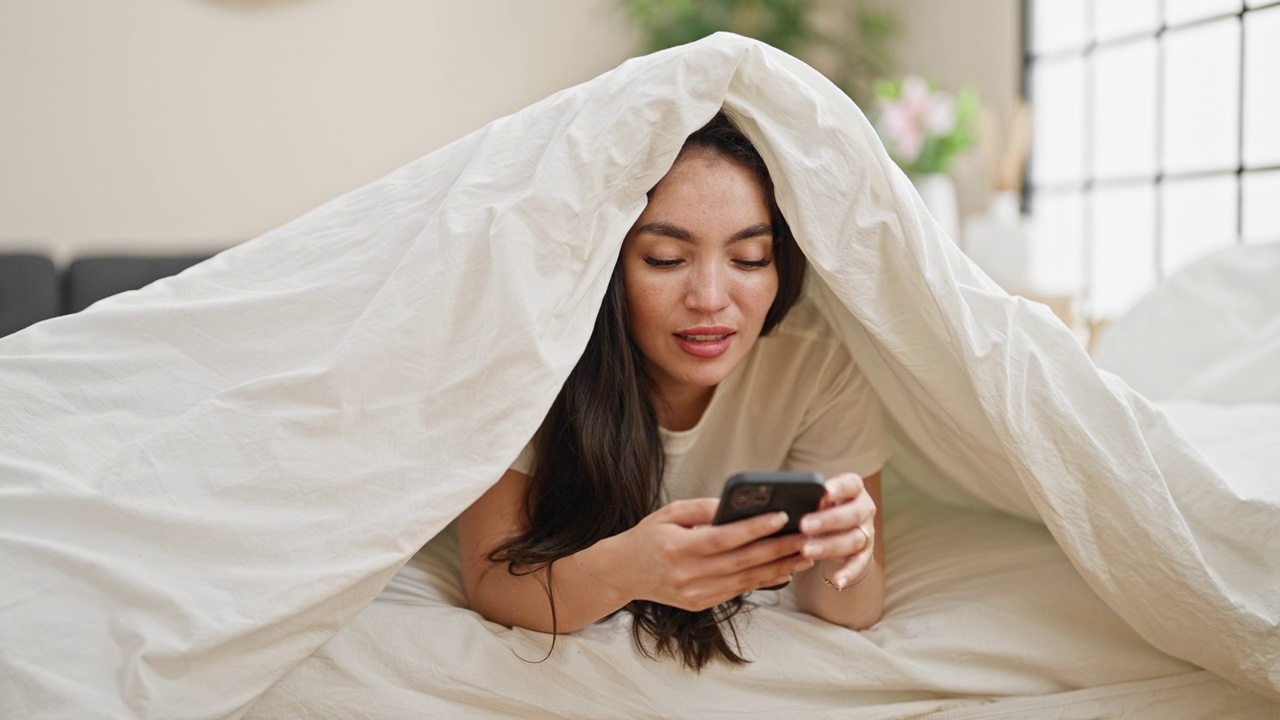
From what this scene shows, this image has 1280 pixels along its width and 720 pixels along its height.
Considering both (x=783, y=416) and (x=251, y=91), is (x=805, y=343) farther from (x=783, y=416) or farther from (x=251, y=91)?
(x=251, y=91)

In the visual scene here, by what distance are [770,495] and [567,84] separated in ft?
10.2

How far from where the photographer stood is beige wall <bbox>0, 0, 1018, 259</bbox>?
2.87 metres

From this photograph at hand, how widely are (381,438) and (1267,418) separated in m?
1.07

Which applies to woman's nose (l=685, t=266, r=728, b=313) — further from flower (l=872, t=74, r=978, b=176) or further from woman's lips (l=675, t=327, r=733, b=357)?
flower (l=872, t=74, r=978, b=176)

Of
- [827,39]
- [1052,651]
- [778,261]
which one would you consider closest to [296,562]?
[778,261]

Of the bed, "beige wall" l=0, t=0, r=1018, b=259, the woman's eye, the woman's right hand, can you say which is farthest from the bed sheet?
"beige wall" l=0, t=0, r=1018, b=259

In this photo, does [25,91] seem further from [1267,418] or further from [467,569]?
[1267,418]

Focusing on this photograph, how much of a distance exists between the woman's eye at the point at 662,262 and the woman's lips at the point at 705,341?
74mm

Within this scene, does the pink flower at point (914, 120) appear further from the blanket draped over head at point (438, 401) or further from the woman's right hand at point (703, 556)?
the woman's right hand at point (703, 556)

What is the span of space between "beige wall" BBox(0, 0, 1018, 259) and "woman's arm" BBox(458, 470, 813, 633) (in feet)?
6.73

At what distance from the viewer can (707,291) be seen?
1.10m

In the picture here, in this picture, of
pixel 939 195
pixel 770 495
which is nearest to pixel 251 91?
pixel 939 195

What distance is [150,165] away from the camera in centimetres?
301

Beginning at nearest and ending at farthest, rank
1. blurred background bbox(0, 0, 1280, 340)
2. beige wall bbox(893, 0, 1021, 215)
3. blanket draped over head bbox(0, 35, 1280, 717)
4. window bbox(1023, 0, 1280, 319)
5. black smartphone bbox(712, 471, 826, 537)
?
1. black smartphone bbox(712, 471, 826, 537)
2. blanket draped over head bbox(0, 35, 1280, 717)
3. window bbox(1023, 0, 1280, 319)
4. blurred background bbox(0, 0, 1280, 340)
5. beige wall bbox(893, 0, 1021, 215)
